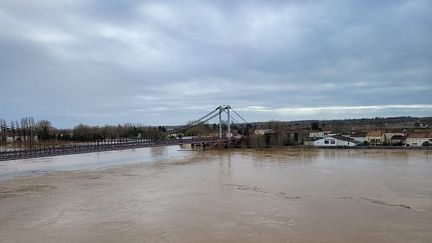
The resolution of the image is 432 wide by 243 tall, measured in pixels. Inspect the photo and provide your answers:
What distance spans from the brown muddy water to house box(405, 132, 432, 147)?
53.1 feet

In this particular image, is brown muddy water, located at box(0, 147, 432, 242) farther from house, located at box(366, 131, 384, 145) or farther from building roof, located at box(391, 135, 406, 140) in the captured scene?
building roof, located at box(391, 135, 406, 140)

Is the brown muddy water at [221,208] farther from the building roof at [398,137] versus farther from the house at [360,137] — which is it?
the house at [360,137]

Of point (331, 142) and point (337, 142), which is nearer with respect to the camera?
point (337, 142)

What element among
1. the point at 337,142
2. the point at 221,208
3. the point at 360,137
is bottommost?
the point at 221,208

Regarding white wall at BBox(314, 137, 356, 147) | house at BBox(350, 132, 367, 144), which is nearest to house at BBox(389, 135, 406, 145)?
house at BBox(350, 132, 367, 144)

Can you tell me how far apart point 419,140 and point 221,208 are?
25.9 metres

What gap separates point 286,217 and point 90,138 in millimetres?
43481

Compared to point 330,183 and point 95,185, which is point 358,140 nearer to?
point 330,183

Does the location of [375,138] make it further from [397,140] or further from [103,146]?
[103,146]

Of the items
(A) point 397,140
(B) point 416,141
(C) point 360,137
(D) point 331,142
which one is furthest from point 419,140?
(D) point 331,142

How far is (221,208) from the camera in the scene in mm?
9125

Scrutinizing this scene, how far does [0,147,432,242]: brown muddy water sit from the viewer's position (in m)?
7.01

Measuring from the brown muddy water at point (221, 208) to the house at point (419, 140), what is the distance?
53.1 ft

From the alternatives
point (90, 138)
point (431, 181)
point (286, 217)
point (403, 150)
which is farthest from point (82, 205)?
point (90, 138)
